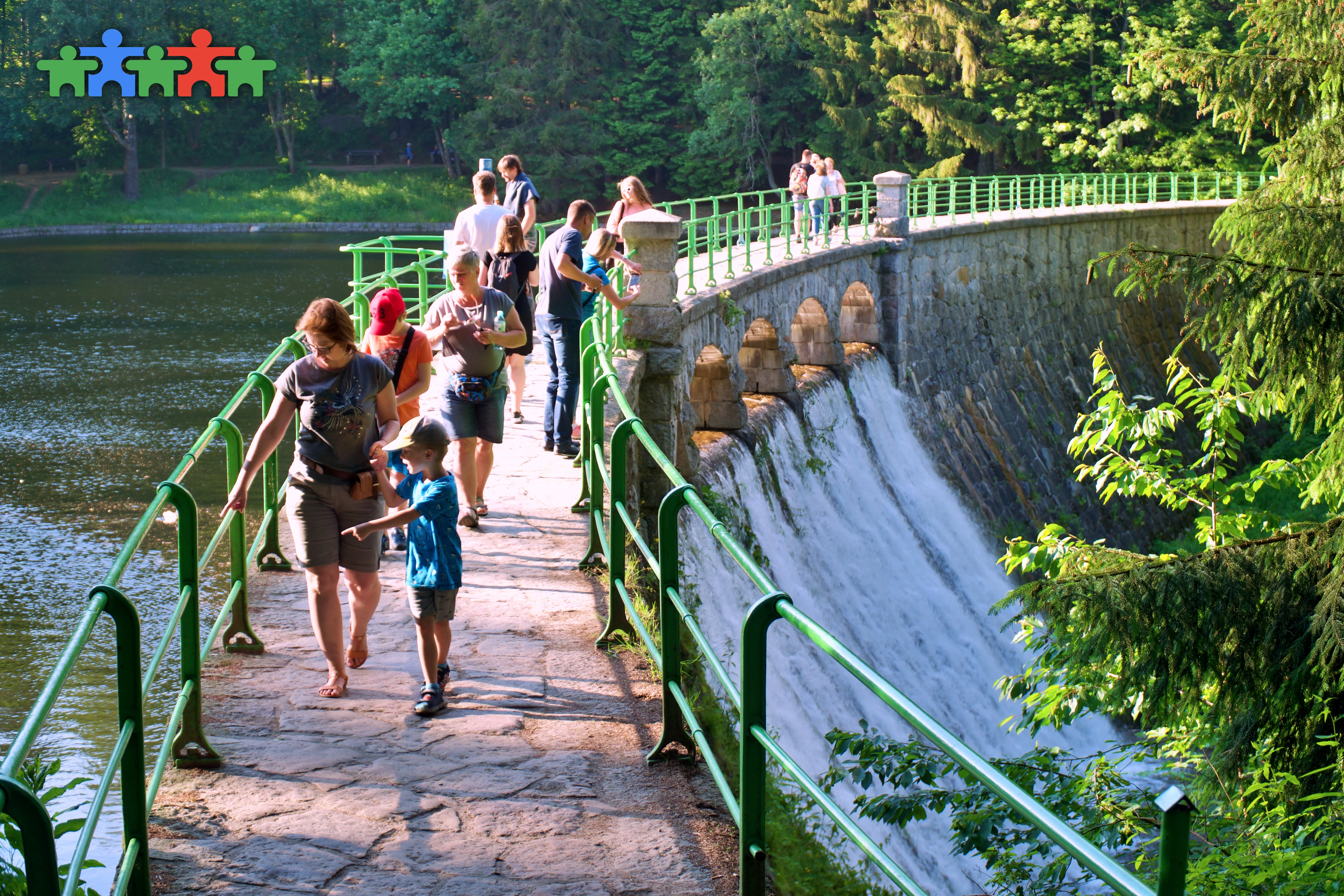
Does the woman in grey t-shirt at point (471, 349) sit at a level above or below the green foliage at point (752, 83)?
below

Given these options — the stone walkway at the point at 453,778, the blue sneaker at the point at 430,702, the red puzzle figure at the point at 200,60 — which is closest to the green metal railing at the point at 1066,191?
the stone walkway at the point at 453,778

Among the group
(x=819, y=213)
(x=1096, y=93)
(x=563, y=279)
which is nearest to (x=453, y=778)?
(x=563, y=279)

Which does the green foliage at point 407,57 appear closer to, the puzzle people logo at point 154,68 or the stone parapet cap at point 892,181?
the puzzle people logo at point 154,68

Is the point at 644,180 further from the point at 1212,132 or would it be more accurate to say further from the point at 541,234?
the point at 541,234

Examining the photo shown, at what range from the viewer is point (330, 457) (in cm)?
527

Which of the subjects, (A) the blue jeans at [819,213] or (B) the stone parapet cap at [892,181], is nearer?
(A) the blue jeans at [819,213]

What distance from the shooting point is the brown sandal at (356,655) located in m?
5.69

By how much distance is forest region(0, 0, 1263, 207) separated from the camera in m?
42.9

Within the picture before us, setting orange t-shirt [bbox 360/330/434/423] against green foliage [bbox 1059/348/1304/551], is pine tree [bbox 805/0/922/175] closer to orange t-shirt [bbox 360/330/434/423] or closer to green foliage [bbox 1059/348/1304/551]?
green foliage [bbox 1059/348/1304/551]

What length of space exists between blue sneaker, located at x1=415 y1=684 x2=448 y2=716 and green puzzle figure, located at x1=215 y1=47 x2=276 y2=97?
178ft

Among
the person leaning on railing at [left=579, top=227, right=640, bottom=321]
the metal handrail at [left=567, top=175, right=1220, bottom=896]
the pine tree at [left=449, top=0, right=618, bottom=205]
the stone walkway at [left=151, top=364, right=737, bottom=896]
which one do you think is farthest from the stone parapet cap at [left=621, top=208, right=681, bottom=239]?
the pine tree at [left=449, top=0, right=618, bottom=205]

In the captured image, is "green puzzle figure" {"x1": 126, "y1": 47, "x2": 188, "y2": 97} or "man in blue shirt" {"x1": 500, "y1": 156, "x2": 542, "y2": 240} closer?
"man in blue shirt" {"x1": 500, "y1": 156, "x2": 542, "y2": 240}

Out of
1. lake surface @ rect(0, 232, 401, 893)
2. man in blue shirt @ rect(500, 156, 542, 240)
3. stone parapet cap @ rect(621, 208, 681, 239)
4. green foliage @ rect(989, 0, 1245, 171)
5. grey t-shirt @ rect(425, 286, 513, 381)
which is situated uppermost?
green foliage @ rect(989, 0, 1245, 171)

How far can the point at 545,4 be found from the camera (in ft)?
160
